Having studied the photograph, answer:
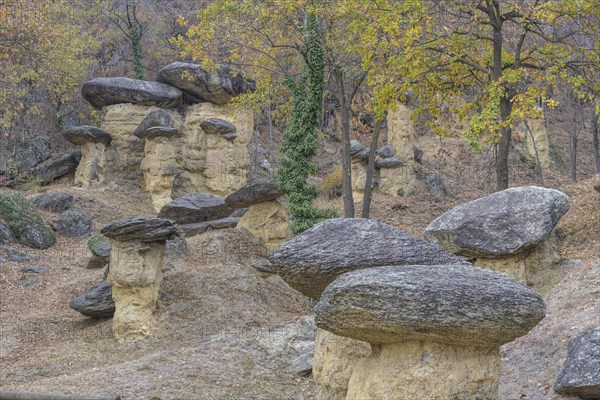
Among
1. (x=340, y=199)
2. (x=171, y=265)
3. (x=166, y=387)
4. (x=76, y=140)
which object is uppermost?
(x=76, y=140)

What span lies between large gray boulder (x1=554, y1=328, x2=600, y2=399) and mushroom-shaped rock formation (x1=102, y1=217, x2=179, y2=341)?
27.9ft

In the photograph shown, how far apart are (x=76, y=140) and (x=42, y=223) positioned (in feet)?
21.8

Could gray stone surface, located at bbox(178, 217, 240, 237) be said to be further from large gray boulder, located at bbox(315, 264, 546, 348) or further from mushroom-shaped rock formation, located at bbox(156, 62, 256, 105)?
large gray boulder, located at bbox(315, 264, 546, 348)

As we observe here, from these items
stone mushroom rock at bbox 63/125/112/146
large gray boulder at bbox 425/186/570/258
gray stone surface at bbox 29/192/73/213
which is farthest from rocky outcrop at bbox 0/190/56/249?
large gray boulder at bbox 425/186/570/258

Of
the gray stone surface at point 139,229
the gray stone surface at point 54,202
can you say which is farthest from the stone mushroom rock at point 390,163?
the gray stone surface at point 139,229

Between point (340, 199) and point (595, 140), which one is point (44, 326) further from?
point (595, 140)

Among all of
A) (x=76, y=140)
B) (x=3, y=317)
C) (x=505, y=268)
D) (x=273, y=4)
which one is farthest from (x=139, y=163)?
(x=505, y=268)

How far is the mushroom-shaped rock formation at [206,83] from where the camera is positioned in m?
28.8

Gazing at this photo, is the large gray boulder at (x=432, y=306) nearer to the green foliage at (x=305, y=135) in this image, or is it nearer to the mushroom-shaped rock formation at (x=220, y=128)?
the green foliage at (x=305, y=135)

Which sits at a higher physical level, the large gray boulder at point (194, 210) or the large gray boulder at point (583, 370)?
the large gray boulder at point (194, 210)

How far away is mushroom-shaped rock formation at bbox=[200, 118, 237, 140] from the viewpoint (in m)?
28.6

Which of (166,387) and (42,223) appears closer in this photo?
(166,387)

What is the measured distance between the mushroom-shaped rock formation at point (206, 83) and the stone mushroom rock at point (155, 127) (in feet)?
6.00

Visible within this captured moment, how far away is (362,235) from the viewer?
777 centimetres
